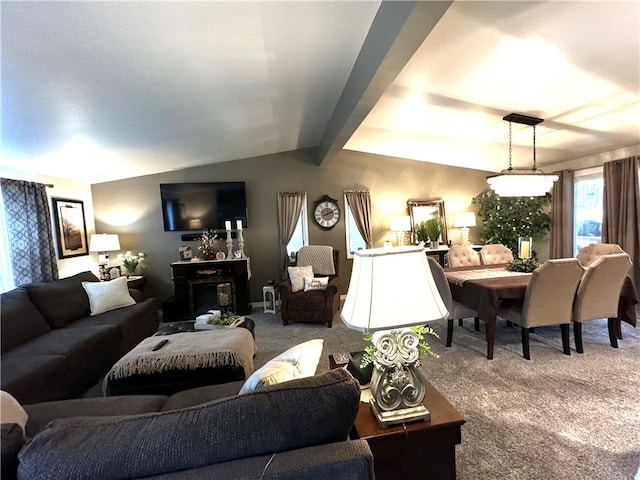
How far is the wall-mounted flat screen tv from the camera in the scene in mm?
4922

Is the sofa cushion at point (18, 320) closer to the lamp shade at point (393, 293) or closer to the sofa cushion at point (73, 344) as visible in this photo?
the sofa cushion at point (73, 344)

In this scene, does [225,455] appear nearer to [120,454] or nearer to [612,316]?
[120,454]

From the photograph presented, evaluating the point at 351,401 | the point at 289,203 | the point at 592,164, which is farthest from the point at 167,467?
the point at 592,164

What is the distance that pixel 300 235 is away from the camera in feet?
18.4

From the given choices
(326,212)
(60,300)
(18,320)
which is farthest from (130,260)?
(326,212)

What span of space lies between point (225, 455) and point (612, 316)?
3.80 metres

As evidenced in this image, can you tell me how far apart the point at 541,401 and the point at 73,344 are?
3.68 metres

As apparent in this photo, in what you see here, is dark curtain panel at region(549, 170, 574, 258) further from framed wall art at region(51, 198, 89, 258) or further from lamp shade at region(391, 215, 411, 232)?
framed wall art at region(51, 198, 89, 258)

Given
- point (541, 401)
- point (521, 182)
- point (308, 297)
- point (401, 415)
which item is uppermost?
point (521, 182)

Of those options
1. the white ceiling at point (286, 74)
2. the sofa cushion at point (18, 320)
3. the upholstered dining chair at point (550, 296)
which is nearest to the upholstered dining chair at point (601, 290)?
the upholstered dining chair at point (550, 296)

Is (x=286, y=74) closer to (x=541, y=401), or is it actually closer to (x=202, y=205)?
(x=202, y=205)

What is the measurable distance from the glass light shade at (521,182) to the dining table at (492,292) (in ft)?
3.10

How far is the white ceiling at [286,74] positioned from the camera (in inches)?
66.4

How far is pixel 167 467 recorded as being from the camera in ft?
2.56
